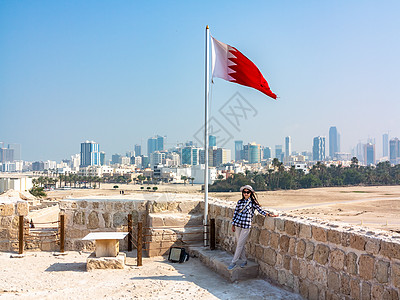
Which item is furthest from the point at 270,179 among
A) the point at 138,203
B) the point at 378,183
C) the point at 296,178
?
the point at 138,203

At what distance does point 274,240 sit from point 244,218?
1.77 feet

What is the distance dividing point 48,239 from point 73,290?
8.95 feet

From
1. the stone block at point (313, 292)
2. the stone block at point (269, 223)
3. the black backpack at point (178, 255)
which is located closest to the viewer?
the stone block at point (313, 292)

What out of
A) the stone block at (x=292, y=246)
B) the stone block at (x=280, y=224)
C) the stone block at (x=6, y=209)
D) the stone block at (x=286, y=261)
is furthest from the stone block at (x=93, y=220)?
the stone block at (x=292, y=246)

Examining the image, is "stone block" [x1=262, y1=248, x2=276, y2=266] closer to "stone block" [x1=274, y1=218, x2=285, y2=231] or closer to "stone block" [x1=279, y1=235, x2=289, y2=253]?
"stone block" [x1=279, y1=235, x2=289, y2=253]

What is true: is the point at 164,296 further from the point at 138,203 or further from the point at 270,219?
the point at 138,203

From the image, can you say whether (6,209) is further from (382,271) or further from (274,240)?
(382,271)

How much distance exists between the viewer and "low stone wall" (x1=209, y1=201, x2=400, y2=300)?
11.7 feet

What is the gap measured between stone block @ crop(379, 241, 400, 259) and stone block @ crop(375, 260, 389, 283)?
9cm

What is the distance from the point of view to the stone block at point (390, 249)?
3.41m

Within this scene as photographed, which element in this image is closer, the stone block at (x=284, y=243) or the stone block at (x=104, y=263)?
the stone block at (x=284, y=243)

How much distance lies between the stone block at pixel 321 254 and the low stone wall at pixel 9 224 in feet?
18.7

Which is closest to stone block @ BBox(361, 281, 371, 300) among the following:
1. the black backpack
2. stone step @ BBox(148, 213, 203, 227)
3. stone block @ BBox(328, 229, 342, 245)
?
stone block @ BBox(328, 229, 342, 245)

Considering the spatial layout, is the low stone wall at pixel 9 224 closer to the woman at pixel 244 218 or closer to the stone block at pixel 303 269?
the woman at pixel 244 218
